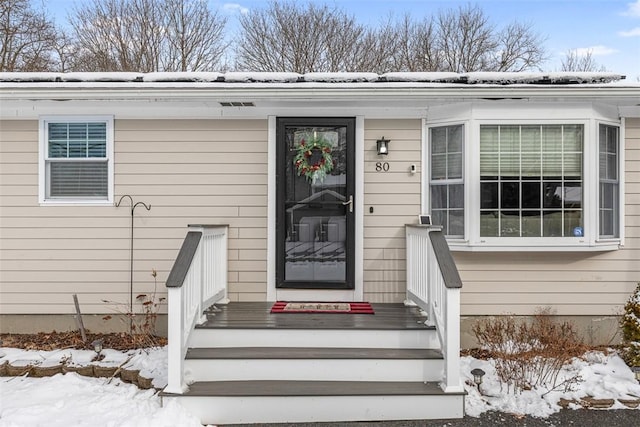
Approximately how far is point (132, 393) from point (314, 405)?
5.16 feet

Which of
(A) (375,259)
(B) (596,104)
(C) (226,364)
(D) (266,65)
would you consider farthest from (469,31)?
(C) (226,364)

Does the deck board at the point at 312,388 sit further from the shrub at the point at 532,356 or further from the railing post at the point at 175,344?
the shrub at the point at 532,356

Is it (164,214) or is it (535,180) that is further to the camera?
(164,214)

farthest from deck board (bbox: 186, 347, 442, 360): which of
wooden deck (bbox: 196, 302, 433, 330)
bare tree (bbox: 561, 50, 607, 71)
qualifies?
bare tree (bbox: 561, 50, 607, 71)

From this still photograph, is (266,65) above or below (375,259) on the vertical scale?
above

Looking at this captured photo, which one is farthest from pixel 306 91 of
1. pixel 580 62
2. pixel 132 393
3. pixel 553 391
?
pixel 580 62

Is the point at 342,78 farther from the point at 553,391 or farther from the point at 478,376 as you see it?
the point at 553,391

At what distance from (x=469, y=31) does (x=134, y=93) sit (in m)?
14.8

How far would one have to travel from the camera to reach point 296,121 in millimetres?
4777

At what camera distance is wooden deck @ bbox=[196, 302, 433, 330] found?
3748 millimetres

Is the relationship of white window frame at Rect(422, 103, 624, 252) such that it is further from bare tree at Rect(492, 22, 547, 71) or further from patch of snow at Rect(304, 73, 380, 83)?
bare tree at Rect(492, 22, 547, 71)

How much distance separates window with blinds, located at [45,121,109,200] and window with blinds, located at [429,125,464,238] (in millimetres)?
3729

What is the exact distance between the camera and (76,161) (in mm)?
4809

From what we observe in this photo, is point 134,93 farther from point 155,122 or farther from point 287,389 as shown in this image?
point 287,389
